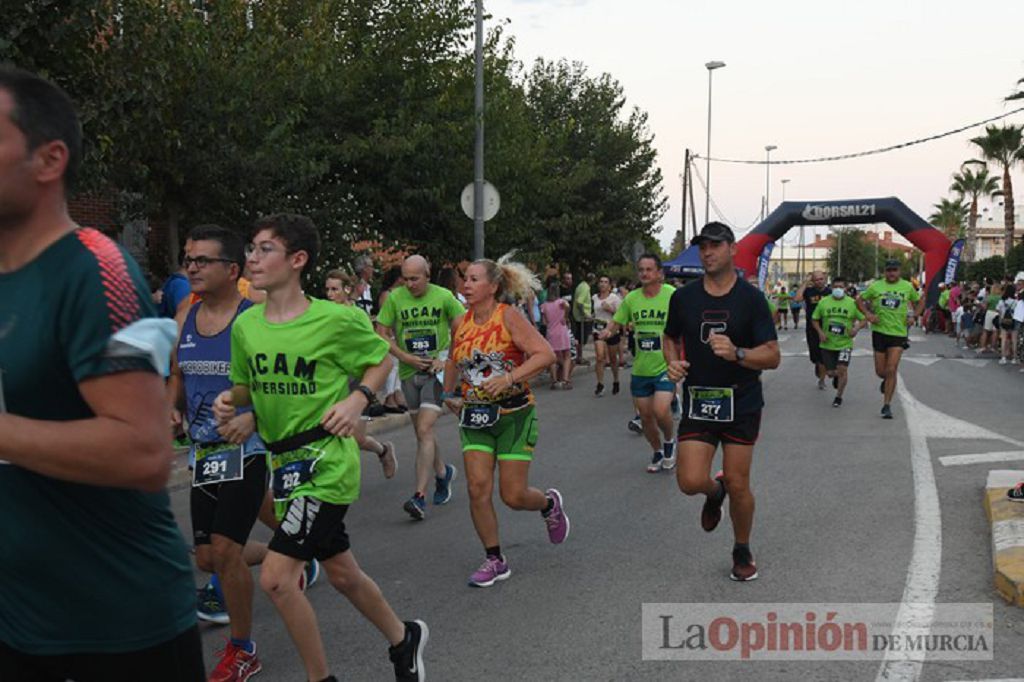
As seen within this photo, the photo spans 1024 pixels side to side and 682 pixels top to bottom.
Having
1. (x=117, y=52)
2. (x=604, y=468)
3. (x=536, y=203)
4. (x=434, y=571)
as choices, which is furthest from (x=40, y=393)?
(x=536, y=203)

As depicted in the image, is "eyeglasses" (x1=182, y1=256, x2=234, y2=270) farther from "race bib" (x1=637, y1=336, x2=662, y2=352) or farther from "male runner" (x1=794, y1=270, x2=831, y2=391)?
"male runner" (x1=794, y1=270, x2=831, y2=391)

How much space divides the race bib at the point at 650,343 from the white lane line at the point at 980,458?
2763 mm

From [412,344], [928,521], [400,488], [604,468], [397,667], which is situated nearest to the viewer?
[397,667]

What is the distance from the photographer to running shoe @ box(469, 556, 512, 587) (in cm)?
559

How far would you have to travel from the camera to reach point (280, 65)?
1334 centimetres

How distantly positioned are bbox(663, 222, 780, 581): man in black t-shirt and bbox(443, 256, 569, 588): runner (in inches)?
33.7

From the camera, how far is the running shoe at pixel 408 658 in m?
4.00

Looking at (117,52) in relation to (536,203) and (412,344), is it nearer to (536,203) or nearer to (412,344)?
(412,344)

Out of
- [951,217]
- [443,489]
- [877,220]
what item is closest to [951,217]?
[951,217]

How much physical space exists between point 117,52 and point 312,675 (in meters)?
7.46

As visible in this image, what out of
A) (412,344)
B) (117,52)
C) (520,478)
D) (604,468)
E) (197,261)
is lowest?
(604,468)

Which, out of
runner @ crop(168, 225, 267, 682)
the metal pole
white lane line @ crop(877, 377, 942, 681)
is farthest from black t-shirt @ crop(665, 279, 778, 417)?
the metal pole

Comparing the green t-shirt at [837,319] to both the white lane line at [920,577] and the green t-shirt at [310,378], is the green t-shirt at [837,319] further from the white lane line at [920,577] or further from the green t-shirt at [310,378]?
the green t-shirt at [310,378]

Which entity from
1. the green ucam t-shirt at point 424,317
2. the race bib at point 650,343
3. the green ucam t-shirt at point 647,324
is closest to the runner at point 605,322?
the green ucam t-shirt at point 647,324
